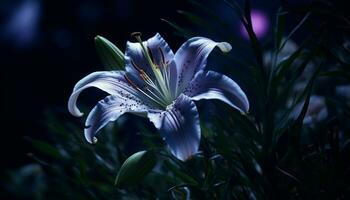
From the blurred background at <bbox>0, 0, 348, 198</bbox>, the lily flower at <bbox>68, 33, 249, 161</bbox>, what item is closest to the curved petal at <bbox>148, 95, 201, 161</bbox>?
the lily flower at <bbox>68, 33, 249, 161</bbox>

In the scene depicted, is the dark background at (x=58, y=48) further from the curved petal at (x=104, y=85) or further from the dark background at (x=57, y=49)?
the curved petal at (x=104, y=85)

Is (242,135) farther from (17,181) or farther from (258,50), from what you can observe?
(17,181)

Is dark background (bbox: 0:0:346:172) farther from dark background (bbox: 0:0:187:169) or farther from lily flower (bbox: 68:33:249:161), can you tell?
lily flower (bbox: 68:33:249:161)

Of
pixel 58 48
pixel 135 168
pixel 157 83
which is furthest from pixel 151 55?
pixel 58 48

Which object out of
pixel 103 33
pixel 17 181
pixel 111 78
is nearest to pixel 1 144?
pixel 103 33

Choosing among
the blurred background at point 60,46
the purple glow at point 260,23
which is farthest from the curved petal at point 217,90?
the blurred background at point 60,46

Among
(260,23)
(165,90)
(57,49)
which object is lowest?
(57,49)

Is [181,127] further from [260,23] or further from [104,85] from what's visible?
[260,23]

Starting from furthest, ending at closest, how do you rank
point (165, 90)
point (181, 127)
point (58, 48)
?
point (58, 48)
point (165, 90)
point (181, 127)
